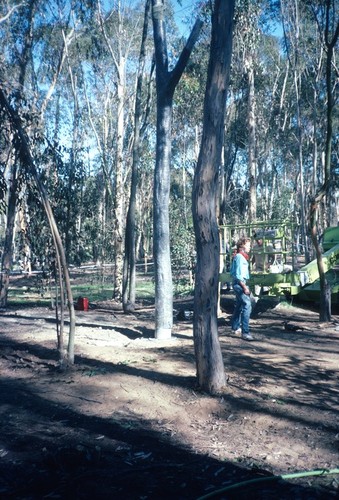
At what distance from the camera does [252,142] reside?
21.6 metres

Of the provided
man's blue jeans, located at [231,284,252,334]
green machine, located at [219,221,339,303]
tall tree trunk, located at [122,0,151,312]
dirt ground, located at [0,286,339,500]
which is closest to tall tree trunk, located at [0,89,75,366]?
dirt ground, located at [0,286,339,500]

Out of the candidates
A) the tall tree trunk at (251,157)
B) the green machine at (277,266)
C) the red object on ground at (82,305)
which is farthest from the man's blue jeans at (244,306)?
the tall tree trunk at (251,157)

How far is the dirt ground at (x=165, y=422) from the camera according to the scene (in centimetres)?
388

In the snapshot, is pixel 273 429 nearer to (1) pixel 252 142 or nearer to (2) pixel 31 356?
(2) pixel 31 356

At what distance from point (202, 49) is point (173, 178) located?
21322 mm

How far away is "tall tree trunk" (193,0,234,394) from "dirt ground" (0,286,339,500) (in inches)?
29.3

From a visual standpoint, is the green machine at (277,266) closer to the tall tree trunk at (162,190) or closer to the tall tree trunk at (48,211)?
the tall tree trunk at (162,190)

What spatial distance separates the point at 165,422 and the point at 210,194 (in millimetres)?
2509

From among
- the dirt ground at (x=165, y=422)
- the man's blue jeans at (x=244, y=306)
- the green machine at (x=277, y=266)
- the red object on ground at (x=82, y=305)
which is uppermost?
the green machine at (x=277, y=266)

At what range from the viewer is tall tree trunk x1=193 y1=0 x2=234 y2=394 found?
580cm

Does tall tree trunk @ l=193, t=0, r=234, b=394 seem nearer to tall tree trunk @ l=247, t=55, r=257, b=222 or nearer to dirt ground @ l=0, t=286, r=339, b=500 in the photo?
dirt ground @ l=0, t=286, r=339, b=500

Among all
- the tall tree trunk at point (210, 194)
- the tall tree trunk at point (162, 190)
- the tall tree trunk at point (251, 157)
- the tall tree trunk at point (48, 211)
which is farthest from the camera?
the tall tree trunk at point (251, 157)

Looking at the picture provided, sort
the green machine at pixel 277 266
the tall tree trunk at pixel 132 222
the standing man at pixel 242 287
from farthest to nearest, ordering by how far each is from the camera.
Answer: the tall tree trunk at pixel 132 222 → the green machine at pixel 277 266 → the standing man at pixel 242 287

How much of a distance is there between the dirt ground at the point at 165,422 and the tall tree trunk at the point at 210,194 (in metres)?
0.74
